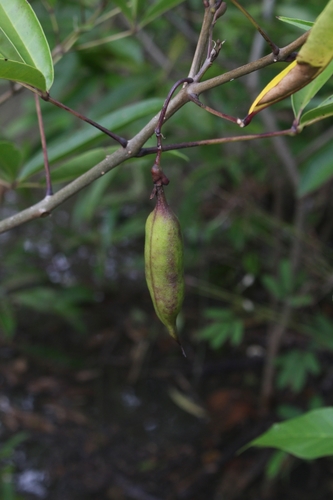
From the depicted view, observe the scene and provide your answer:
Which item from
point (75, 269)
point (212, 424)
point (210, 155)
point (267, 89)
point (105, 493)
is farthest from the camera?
point (75, 269)

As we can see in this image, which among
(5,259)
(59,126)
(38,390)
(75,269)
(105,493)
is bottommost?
(105,493)

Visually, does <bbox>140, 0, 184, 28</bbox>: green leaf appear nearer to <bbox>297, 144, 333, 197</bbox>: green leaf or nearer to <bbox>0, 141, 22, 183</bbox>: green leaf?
<bbox>0, 141, 22, 183</bbox>: green leaf

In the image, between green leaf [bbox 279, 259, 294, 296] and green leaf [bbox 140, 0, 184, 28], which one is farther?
green leaf [bbox 279, 259, 294, 296]

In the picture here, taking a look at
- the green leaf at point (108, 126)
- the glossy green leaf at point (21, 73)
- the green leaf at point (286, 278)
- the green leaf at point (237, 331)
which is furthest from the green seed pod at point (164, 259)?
the green leaf at point (286, 278)

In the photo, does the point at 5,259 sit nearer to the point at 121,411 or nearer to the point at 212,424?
the point at 121,411

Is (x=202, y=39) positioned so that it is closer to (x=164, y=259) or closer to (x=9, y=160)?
(x=164, y=259)

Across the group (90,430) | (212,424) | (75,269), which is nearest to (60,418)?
(90,430)

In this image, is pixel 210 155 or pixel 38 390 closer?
pixel 210 155

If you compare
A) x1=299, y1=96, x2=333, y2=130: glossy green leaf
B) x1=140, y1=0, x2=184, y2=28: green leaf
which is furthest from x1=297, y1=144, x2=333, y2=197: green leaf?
x1=299, y1=96, x2=333, y2=130: glossy green leaf
